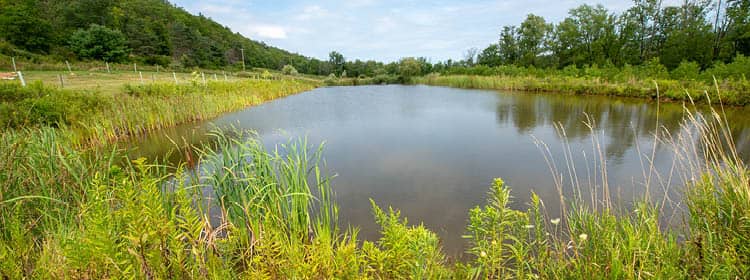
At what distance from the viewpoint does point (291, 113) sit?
1117cm

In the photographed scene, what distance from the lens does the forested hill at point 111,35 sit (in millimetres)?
34125

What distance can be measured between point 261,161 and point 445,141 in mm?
4866

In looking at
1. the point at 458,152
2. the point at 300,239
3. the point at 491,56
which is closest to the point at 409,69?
the point at 491,56

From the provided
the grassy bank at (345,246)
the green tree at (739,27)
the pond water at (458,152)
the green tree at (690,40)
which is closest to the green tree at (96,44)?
the pond water at (458,152)

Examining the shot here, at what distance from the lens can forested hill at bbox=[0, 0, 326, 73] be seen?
34125mm

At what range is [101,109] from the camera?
672 cm

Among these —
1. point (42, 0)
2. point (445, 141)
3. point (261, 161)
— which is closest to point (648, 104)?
point (445, 141)

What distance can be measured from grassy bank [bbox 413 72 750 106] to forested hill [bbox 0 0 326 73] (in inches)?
1493

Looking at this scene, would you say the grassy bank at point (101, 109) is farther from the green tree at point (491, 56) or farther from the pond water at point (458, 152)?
the green tree at point (491, 56)

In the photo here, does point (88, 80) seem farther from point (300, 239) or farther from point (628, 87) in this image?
point (628, 87)

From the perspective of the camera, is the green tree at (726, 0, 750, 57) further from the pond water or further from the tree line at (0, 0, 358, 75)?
the tree line at (0, 0, 358, 75)

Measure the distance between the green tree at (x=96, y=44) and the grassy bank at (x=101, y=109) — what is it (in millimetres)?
35852

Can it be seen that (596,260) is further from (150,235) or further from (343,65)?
(343,65)

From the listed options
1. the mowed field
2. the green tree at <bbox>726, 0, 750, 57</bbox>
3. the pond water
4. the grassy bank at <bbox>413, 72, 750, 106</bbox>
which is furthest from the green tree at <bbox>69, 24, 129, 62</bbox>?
the green tree at <bbox>726, 0, 750, 57</bbox>
